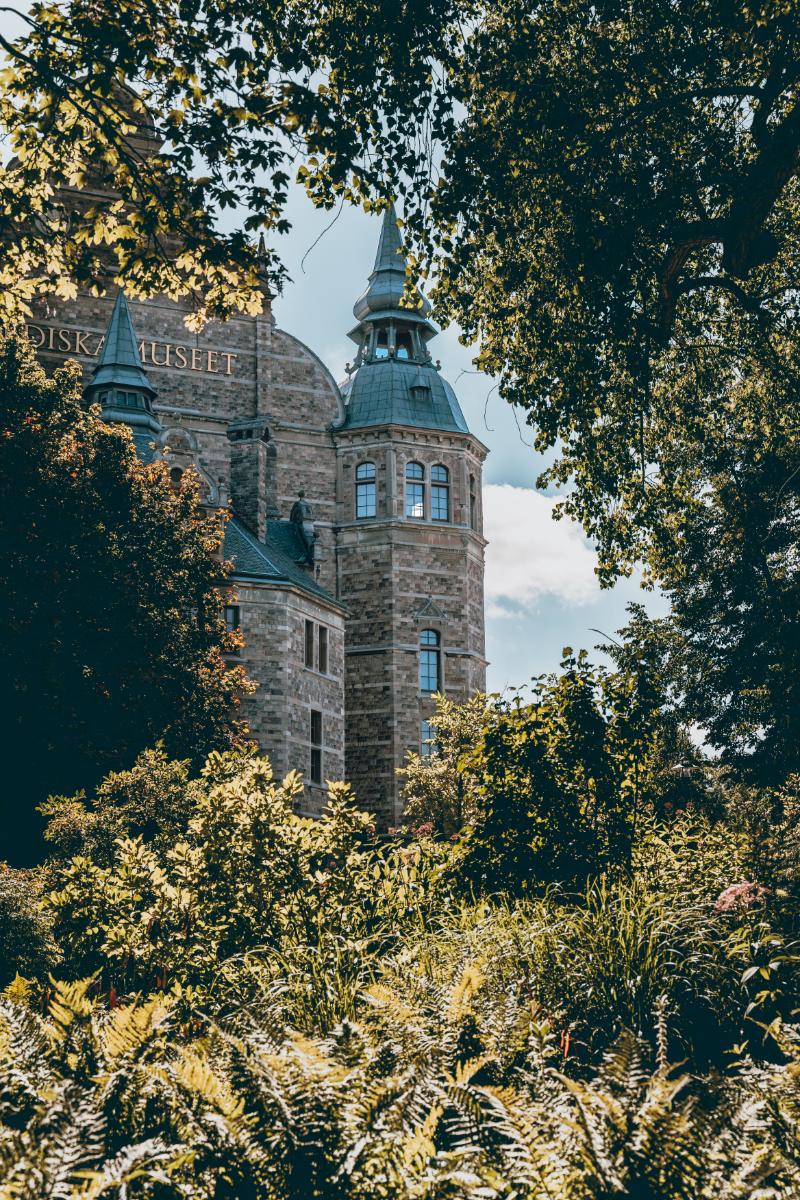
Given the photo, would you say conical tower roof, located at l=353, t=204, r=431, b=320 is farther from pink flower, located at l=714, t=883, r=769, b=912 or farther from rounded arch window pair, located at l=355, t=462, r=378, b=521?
pink flower, located at l=714, t=883, r=769, b=912

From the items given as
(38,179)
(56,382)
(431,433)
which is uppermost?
(431,433)

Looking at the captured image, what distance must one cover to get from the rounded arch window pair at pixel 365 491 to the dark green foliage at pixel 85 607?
14445mm

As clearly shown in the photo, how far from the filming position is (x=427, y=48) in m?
11.1

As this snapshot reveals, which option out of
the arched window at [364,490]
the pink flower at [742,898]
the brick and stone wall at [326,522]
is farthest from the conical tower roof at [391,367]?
the pink flower at [742,898]

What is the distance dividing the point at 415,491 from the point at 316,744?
11.0 m

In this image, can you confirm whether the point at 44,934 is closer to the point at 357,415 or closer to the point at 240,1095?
the point at 240,1095

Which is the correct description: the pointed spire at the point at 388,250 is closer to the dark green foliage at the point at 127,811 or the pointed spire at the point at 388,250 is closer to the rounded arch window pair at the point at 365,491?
the rounded arch window pair at the point at 365,491

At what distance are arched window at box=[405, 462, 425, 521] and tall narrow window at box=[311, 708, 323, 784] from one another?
917 centimetres

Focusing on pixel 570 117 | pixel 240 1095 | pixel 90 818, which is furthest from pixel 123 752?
pixel 240 1095

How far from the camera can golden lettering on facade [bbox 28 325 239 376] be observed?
35.1m

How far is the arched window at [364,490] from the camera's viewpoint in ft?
133

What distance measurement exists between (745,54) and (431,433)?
95.7 ft

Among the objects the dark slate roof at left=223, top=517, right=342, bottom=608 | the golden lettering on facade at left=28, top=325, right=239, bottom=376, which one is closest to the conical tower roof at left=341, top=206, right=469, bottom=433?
the golden lettering on facade at left=28, top=325, right=239, bottom=376

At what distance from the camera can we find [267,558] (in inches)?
1315
